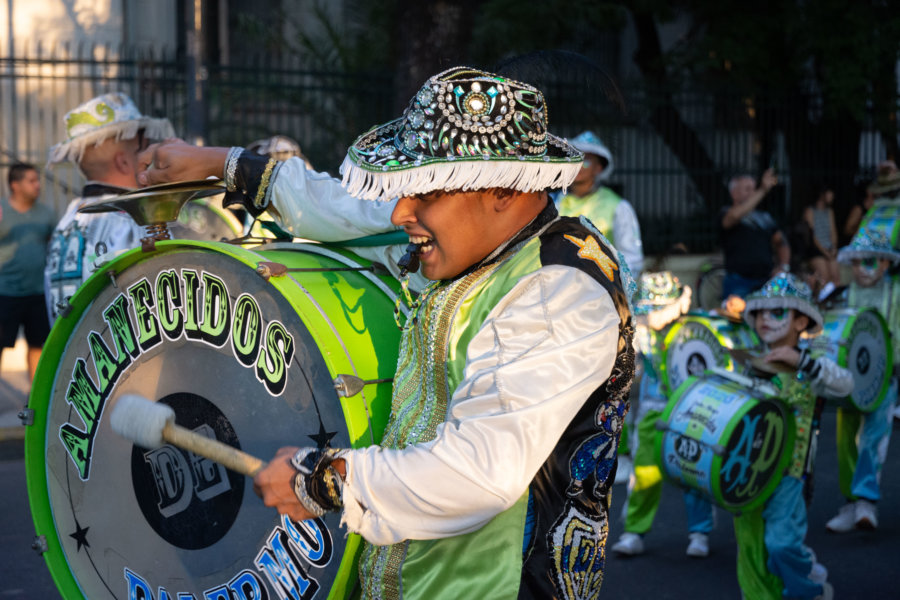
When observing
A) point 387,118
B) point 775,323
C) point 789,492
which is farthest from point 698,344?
point 387,118

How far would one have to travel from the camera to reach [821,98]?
547 inches

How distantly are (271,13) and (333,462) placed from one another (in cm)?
1563

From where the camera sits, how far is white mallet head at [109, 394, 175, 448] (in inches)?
86.5

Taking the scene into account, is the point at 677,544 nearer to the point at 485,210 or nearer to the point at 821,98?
the point at 485,210

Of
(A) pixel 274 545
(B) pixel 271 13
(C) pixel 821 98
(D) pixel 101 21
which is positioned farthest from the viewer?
(B) pixel 271 13

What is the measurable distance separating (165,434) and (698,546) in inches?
152

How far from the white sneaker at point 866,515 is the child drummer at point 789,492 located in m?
1.26

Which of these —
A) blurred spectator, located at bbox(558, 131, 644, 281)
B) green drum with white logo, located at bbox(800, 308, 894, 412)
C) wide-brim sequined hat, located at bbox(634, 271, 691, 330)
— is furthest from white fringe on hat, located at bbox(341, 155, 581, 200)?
blurred spectator, located at bbox(558, 131, 644, 281)

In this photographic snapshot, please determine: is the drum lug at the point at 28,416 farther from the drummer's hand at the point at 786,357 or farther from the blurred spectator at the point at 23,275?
the blurred spectator at the point at 23,275

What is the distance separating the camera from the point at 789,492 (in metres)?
4.71

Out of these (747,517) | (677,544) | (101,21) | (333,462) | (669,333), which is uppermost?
(101,21)

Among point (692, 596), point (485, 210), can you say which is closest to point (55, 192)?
point (692, 596)

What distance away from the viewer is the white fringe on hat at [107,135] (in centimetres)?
459

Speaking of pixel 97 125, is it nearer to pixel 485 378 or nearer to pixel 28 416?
pixel 28 416
